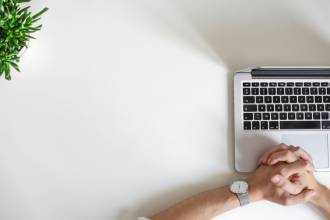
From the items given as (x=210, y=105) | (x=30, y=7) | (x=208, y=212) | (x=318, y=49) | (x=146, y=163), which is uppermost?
(x=30, y=7)

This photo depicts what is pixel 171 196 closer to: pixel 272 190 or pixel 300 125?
pixel 272 190

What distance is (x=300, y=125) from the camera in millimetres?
913

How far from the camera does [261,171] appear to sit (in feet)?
2.96

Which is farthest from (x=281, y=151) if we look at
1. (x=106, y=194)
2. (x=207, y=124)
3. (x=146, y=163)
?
(x=106, y=194)

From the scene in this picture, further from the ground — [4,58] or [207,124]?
[4,58]

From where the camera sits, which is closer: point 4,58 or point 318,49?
point 4,58

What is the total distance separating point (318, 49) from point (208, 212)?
47 cm

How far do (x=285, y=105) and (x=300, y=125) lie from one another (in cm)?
6

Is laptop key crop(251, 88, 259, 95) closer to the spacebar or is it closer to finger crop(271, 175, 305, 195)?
the spacebar

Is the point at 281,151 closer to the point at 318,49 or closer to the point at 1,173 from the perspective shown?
the point at 318,49

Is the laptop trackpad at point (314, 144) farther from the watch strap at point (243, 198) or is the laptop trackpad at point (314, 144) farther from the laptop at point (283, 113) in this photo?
the watch strap at point (243, 198)

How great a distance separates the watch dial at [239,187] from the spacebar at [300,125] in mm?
161

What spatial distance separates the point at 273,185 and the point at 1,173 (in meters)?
0.64

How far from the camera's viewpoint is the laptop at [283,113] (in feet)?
2.99
